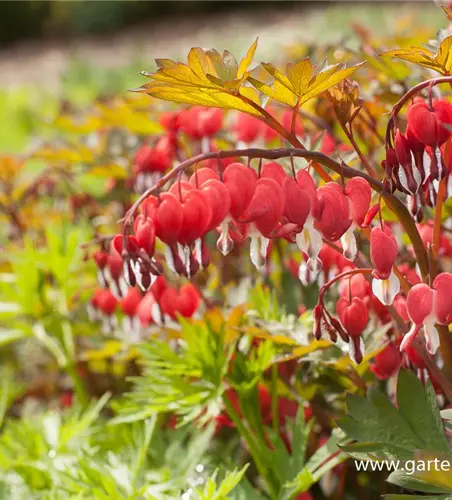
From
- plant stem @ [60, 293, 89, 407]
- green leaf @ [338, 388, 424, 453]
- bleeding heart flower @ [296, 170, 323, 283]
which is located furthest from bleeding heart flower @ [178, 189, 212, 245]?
plant stem @ [60, 293, 89, 407]

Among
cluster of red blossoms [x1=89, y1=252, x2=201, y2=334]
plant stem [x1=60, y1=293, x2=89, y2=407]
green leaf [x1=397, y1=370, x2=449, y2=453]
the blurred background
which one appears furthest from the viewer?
the blurred background

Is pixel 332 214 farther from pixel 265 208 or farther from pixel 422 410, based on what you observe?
pixel 422 410

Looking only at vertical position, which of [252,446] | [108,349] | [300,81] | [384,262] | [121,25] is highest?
[121,25]

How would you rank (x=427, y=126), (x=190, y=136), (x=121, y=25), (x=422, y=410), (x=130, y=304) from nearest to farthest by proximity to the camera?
(x=427, y=126) → (x=422, y=410) → (x=130, y=304) → (x=190, y=136) → (x=121, y=25)

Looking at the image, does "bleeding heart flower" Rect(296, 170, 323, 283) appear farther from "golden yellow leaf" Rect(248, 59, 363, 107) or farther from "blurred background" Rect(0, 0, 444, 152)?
"blurred background" Rect(0, 0, 444, 152)

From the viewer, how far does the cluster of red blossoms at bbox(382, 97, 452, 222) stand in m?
0.84

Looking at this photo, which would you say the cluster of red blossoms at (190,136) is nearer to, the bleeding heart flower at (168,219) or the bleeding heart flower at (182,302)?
the bleeding heart flower at (182,302)

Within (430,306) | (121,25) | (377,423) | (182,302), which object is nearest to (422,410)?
(377,423)

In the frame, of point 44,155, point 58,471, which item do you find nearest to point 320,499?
point 58,471

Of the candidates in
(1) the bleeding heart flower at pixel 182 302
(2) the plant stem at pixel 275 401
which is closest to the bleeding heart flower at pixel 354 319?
(2) the plant stem at pixel 275 401

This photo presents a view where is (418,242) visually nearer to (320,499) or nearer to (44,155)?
(320,499)

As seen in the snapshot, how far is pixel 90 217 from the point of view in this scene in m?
1.96

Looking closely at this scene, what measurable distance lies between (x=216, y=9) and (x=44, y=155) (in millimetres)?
14732

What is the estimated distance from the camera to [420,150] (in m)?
0.86
